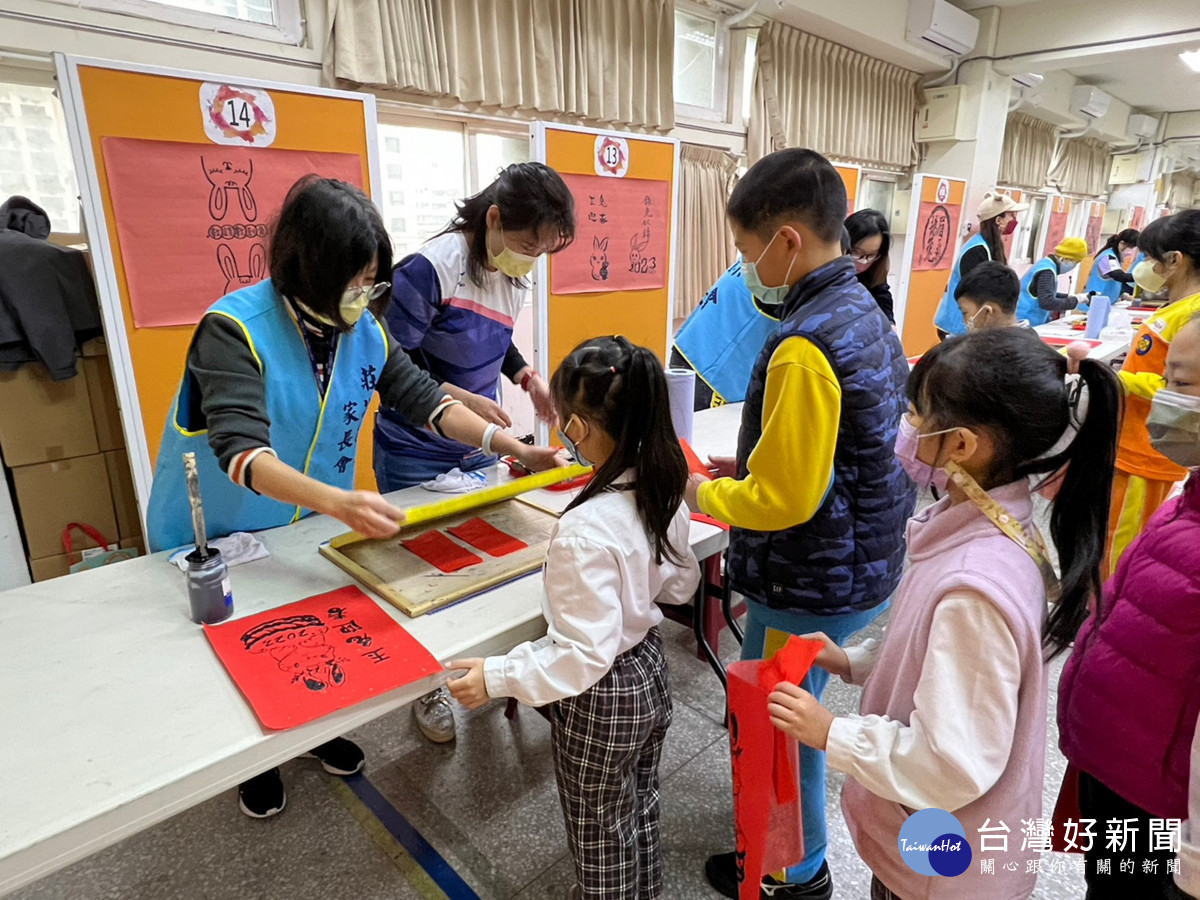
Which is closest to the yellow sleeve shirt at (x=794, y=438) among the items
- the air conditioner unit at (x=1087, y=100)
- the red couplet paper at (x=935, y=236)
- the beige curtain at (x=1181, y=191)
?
the red couplet paper at (x=935, y=236)

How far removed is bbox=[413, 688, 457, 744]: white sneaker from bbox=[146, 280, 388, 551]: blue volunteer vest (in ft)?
2.53

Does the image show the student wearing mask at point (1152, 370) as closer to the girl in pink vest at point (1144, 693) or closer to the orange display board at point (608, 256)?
the girl in pink vest at point (1144, 693)

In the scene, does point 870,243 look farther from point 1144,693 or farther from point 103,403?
point 103,403

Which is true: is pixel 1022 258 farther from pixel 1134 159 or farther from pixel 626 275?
pixel 626 275

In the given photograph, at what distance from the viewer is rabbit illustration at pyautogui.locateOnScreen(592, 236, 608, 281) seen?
2.93 metres

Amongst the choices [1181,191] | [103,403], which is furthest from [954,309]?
[1181,191]

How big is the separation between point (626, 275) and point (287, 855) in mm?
2466

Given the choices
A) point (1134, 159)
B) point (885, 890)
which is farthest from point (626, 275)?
point (1134, 159)

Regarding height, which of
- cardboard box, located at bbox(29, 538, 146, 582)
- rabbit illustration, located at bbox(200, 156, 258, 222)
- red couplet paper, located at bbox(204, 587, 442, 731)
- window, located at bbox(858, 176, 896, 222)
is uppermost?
window, located at bbox(858, 176, 896, 222)

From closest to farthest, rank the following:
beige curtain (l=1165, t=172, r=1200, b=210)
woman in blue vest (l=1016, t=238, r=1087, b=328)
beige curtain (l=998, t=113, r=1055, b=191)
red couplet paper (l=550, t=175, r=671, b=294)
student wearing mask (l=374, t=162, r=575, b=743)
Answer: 1. student wearing mask (l=374, t=162, r=575, b=743)
2. red couplet paper (l=550, t=175, r=671, b=294)
3. woman in blue vest (l=1016, t=238, r=1087, b=328)
4. beige curtain (l=998, t=113, r=1055, b=191)
5. beige curtain (l=1165, t=172, r=1200, b=210)

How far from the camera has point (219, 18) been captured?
256 centimetres

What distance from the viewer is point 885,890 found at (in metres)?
0.98

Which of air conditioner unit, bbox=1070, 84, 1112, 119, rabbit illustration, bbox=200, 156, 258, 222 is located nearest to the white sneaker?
rabbit illustration, bbox=200, 156, 258, 222

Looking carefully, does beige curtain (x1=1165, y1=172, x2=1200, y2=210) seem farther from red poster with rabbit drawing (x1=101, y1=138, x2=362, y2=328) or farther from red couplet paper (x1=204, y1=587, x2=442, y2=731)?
red couplet paper (x1=204, y1=587, x2=442, y2=731)
